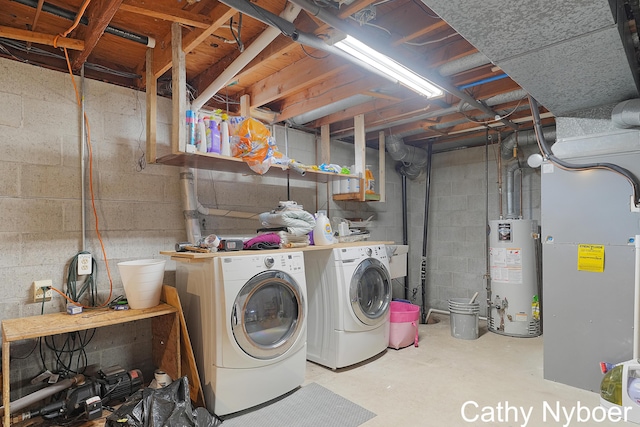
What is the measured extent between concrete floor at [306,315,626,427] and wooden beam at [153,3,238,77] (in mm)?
2413

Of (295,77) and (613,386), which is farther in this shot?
(295,77)

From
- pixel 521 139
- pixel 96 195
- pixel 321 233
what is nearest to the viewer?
pixel 96 195

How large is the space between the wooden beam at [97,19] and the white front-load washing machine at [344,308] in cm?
204

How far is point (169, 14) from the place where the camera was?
1938mm

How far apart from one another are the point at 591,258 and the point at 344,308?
176cm

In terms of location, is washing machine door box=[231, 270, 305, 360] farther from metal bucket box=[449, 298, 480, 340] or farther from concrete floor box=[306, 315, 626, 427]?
metal bucket box=[449, 298, 480, 340]

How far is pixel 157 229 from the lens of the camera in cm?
274

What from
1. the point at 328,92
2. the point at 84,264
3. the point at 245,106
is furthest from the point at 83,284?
the point at 328,92

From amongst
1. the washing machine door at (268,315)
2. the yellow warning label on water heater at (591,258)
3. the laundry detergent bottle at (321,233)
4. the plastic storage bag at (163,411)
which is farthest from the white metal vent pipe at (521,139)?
the plastic storage bag at (163,411)

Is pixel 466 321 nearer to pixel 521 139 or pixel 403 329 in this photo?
pixel 403 329

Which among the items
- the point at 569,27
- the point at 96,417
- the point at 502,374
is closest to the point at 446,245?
the point at 502,374

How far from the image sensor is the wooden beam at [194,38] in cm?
192

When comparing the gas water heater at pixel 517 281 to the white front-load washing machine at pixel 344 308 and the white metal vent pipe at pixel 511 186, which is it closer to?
the white metal vent pipe at pixel 511 186

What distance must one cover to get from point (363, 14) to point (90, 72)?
1983 mm
